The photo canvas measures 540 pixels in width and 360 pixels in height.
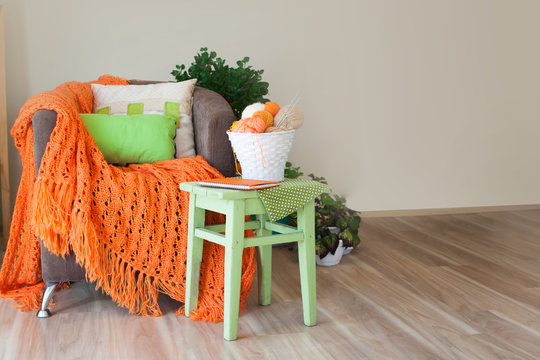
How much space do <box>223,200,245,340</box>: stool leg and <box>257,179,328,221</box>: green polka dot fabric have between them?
81 mm

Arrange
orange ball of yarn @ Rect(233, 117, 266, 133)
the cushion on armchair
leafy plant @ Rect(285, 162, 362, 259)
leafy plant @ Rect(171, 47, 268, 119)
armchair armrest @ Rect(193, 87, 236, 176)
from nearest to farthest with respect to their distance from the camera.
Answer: orange ball of yarn @ Rect(233, 117, 266, 133) < armchair armrest @ Rect(193, 87, 236, 176) < the cushion on armchair < leafy plant @ Rect(285, 162, 362, 259) < leafy plant @ Rect(171, 47, 268, 119)

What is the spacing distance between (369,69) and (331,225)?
1.23 metres

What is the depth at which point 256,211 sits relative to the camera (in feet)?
5.14

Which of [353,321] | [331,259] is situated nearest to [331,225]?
[331,259]

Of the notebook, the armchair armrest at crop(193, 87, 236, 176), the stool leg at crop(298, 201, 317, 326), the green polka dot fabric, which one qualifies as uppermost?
the armchair armrest at crop(193, 87, 236, 176)

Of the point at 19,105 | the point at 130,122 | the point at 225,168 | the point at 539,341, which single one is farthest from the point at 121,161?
the point at 539,341

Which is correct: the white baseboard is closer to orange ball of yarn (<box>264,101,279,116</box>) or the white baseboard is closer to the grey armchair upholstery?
the grey armchair upholstery

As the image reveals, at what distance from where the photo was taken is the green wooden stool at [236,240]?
59.8 inches

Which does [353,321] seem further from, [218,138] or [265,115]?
[218,138]

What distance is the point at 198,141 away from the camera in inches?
85.4

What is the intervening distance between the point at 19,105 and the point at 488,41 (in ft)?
9.05

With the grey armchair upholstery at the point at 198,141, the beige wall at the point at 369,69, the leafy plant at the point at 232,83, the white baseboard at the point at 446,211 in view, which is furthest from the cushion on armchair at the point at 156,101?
the white baseboard at the point at 446,211

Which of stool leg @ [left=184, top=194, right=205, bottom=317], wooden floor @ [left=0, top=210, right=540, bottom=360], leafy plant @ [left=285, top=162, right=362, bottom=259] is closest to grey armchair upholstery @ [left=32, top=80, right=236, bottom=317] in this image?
wooden floor @ [left=0, top=210, right=540, bottom=360]

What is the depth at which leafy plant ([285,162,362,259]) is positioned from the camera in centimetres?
236
